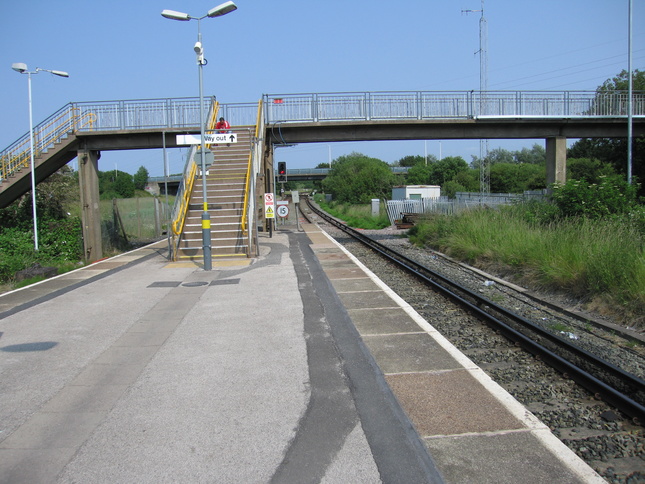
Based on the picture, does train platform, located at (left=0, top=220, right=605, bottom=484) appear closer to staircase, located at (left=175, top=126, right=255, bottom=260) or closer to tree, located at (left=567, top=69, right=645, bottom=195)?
staircase, located at (left=175, top=126, right=255, bottom=260)

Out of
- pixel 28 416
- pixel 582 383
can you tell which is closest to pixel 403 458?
pixel 582 383

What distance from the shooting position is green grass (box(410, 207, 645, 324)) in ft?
30.6

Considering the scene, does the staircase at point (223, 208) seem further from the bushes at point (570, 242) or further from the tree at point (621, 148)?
the tree at point (621, 148)

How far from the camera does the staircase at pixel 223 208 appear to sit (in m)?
16.3

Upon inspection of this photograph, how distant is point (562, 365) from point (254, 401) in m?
3.74

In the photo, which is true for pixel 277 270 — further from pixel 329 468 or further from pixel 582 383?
pixel 329 468

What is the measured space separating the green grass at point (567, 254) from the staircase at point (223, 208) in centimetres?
723

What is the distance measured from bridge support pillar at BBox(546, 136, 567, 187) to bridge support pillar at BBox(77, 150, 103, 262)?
18.9 m

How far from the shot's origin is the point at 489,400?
5090 mm

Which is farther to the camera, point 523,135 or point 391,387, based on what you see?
point 523,135

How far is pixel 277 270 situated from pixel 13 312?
19.4ft

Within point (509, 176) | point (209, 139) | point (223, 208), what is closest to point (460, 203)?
point (223, 208)

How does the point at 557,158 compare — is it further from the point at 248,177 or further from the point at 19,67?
the point at 19,67

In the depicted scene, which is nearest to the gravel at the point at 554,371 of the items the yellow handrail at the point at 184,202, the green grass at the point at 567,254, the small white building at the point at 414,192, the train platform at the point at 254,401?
the train platform at the point at 254,401
